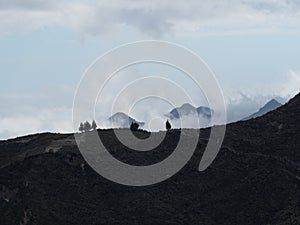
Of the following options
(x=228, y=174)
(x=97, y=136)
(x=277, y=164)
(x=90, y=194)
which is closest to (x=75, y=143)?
(x=97, y=136)

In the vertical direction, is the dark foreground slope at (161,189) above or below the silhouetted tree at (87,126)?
below

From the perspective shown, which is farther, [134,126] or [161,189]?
[134,126]

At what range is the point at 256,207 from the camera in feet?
326

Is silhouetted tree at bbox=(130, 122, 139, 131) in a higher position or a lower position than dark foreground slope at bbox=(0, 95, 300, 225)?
higher

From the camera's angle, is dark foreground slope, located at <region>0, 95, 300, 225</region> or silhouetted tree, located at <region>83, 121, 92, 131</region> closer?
dark foreground slope, located at <region>0, 95, 300, 225</region>

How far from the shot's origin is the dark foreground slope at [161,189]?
318 feet

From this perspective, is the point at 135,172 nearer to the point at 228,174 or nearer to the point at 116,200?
the point at 116,200

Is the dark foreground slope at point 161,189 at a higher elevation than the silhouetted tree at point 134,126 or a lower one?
lower

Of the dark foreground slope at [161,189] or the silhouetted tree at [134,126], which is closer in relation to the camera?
the dark foreground slope at [161,189]

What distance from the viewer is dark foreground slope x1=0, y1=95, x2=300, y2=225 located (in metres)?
96.8

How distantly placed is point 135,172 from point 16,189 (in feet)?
63.7

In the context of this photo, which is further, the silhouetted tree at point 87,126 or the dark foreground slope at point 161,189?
the silhouetted tree at point 87,126

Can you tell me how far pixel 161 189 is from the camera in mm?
105688

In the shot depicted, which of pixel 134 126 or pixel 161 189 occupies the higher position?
pixel 134 126
